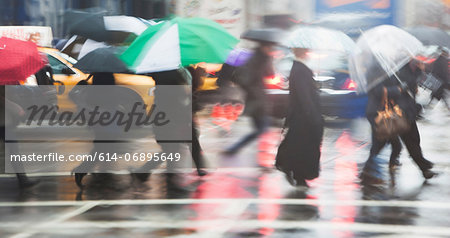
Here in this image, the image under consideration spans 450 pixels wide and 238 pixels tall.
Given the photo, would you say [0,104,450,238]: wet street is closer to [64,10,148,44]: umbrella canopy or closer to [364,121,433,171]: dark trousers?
[364,121,433,171]: dark trousers

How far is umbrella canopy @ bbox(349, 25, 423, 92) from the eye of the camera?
332 inches

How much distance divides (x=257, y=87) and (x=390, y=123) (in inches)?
83.2

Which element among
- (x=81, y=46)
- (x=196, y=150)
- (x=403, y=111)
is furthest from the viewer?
(x=196, y=150)

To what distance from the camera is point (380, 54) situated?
8.45 metres

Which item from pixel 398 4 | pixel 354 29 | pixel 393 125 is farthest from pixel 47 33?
pixel 393 125

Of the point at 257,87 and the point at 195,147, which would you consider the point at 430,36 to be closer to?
the point at 257,87

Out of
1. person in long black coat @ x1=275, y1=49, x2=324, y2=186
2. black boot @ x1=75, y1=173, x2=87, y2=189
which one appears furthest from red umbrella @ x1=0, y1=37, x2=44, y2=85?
person in long black coat @ x1=275, y1=49, x2=324, y2=186

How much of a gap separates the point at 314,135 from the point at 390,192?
3.67 ft

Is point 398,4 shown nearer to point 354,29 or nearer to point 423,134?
point 354,29

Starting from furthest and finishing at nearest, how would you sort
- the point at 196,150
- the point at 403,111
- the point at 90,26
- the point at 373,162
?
the point at 373,162
the point at 196,150
the point at 403,111
the point at 90,26

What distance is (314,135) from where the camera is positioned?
27.8 ft

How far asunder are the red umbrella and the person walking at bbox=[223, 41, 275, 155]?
307 cm

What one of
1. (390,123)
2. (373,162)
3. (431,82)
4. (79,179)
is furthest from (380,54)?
(431,82)

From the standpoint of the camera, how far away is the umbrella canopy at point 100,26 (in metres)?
8.14
